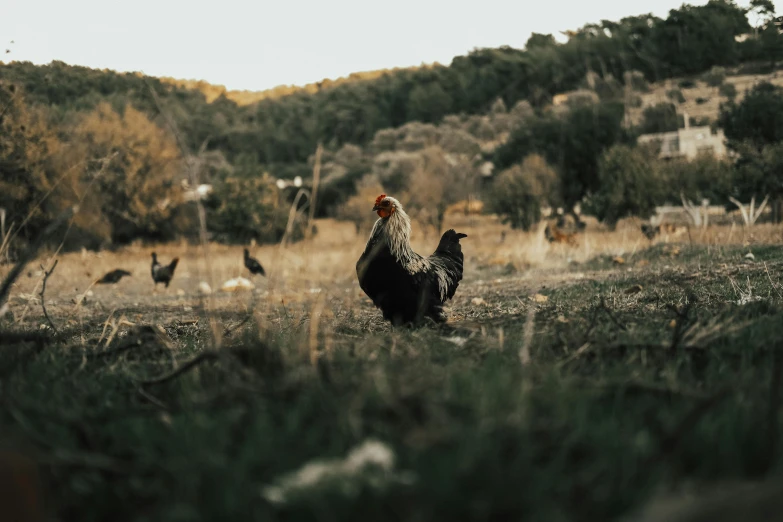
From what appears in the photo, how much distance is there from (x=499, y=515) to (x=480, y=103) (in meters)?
92.2

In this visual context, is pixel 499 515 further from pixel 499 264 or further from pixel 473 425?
pixel 499 264

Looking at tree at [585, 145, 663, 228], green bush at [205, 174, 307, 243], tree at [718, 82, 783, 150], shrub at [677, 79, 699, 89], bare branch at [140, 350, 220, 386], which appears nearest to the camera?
bare branch at [140, 350, 220, 386]

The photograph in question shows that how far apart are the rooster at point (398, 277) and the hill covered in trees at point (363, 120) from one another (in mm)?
997

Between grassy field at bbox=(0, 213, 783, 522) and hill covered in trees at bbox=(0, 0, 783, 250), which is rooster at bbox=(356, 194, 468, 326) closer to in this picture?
hill covered in trees at bbox=(0, 0, 783, 250)

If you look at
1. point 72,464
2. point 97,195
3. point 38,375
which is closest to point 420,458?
point 72,464

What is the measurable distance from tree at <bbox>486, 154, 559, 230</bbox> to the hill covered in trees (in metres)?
1.67

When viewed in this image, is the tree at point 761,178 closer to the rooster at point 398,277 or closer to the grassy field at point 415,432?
the rooster at point 398,277

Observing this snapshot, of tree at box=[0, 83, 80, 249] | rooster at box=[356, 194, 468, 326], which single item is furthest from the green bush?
rooster at box=[356, 194, 468, 326]

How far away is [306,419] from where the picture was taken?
6.38 ft

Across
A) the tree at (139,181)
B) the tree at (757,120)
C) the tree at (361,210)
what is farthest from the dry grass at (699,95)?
the tree at (139,181)

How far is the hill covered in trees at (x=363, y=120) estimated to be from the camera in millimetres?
8938

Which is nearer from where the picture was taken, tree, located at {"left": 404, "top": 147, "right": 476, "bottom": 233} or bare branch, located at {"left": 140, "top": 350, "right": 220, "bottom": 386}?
bare branch, located at {"left": 140, "top": 350, "right": 220, "bottom": 386}

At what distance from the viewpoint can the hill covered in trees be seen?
8938 mm

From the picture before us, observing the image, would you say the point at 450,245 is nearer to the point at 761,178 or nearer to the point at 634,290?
the point at 634,290
